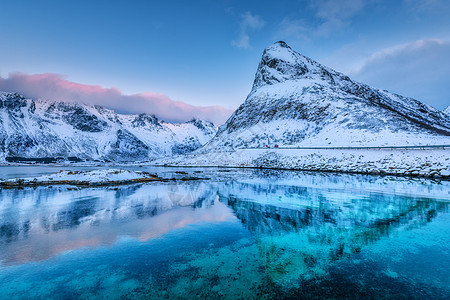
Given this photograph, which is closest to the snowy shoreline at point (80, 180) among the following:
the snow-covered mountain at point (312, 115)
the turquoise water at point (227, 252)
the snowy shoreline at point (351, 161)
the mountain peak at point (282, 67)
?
the turquoise water at point (227, 252)

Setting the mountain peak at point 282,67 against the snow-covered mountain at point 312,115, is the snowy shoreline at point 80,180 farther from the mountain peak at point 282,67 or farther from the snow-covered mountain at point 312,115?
the mountain peak at point 282,67

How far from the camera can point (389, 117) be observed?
222 ft

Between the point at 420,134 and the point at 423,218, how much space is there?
56.7 meters

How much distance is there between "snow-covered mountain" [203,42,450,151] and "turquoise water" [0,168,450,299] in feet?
Answer: 163

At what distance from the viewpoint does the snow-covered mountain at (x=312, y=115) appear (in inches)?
2384

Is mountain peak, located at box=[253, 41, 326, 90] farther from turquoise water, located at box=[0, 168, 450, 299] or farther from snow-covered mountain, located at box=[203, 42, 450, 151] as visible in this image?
turquoise water, located at box=[0, 168, 450, 299]

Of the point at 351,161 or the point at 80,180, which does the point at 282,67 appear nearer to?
the point at 351,161

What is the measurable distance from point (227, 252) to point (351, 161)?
47740 millimetres

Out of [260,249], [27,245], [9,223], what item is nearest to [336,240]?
[260,249]

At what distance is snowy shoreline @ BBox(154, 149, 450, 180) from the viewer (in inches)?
1389

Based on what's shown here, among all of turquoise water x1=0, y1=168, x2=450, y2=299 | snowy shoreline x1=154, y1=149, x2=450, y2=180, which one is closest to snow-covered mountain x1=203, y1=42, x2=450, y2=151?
snowy shoreline x1=154, y1=149, x2=450, y2=180

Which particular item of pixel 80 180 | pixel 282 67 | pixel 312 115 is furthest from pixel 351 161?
pixel 282 67

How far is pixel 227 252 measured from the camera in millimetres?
8148

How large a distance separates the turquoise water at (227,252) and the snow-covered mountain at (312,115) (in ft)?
163
